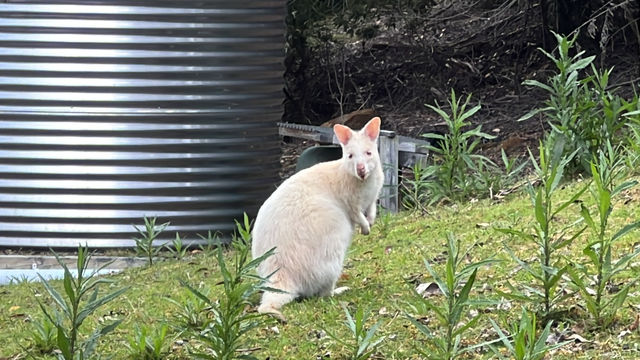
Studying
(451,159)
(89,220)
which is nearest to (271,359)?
(451,159)

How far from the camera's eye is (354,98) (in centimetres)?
1355

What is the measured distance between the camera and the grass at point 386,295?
4.21 m

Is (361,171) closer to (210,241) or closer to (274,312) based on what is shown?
(274,312)

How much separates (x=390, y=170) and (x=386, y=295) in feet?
12.2

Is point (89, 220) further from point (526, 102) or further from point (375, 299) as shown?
point (526, 102)

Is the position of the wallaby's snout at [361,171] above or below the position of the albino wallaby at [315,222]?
above

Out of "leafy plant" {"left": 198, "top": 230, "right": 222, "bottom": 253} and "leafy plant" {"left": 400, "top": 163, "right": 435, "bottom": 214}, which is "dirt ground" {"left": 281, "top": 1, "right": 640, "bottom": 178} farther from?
"leafy plant" {"left": 400, "top": 163, "right": 435, "bottom": 214}

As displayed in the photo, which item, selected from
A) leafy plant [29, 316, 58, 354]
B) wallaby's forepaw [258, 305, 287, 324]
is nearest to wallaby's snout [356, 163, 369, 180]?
wallaby's forepaw [258, 305, 287, 324]

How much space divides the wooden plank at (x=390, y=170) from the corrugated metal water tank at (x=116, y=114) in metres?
1.30

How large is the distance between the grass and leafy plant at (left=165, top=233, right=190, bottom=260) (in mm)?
83

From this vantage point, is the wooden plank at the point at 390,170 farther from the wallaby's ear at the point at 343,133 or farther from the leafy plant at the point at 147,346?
the leafy plant at the point at 147,346

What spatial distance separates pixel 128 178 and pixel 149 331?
3.24 metres

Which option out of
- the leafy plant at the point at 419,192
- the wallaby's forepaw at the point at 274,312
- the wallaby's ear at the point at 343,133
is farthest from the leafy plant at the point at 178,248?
the wallaby's forepaw at the point at 274,312

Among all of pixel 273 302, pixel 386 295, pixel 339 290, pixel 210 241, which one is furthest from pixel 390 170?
pixel 273 302
